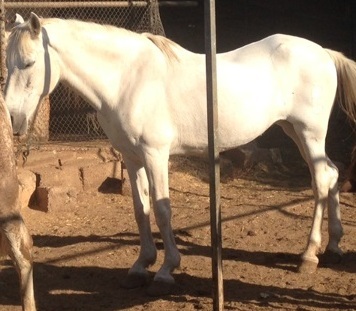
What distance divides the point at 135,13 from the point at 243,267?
4299 millimetres

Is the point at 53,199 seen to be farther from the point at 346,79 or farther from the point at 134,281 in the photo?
the point at 346,79

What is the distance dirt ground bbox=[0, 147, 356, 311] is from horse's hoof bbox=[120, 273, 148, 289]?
6cm

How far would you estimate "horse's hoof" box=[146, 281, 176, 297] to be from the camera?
5.58 metres

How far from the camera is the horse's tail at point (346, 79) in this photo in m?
6.45

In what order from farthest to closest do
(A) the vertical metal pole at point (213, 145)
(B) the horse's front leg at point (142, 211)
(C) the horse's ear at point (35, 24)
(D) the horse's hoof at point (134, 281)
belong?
(B) the horse's front leg at point (142, 211) → (D) the horse's hoof at point (134, 281) → (C) the horse's ear at point (35, 24) → (A) the vertical metal pole at point (213, 145)

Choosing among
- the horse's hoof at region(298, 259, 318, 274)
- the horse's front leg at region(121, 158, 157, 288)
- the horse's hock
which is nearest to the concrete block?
the horse's hock

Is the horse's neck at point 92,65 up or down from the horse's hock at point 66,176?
up

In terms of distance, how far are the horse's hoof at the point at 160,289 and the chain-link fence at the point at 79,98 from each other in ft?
10.6

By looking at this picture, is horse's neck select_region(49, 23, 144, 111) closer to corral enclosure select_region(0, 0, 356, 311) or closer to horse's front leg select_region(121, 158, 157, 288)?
horse's front leg select_region(121, 158, 157, 288)

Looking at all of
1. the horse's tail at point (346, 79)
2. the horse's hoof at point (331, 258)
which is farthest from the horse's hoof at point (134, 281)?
the horse's tail at point (346, 79)

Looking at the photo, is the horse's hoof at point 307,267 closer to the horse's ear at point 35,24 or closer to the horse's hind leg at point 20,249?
the horse's hind leg at point 20,249

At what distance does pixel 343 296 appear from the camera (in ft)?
18.0

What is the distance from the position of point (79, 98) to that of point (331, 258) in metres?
4.43

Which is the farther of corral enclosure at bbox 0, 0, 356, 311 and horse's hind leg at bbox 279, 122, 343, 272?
horse's hind leg at bbox 279, 122, 343, 272
